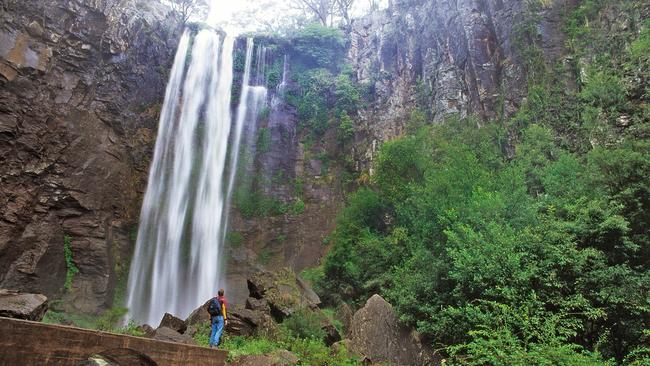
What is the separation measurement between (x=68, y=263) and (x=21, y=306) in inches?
447

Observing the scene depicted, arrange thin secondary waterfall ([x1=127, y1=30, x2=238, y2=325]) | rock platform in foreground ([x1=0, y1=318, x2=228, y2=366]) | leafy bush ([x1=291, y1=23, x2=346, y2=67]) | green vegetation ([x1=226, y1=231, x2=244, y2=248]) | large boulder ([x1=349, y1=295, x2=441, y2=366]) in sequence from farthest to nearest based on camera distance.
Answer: leafy bush ([x1=291, y1=23, x2=346, y2=67]) < green vegetation ([x1=226, y1=231, x2=244, y2=248]) < thin secondary waterfall ([x1=127, y1=30, x2=238, y2=325]) < large boulder ([x1=349, y1=295, x2=441, y2=366]) < rock platform in foreground ([x1=0, y1=318, x2=228, y2=366])

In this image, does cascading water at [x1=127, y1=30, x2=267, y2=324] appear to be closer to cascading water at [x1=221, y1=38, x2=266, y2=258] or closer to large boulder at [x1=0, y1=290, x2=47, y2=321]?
cascading water at [x1=221, y1=38, x2=266, y2=258]

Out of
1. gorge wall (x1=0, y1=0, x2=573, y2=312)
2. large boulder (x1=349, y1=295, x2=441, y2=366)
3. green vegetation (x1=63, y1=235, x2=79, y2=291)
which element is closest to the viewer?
large boulder (x1=349, y1=295, x2=441, y2=366)

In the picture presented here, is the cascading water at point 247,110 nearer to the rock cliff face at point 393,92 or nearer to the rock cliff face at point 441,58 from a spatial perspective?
the rock cliff face at point 393,92

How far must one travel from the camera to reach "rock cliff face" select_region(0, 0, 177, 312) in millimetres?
16047

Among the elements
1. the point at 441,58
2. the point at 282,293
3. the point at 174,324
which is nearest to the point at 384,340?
the point at 282,293

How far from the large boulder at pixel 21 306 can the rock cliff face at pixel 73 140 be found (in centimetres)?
978

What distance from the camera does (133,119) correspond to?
20.6m

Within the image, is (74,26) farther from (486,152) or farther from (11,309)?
(486,152)

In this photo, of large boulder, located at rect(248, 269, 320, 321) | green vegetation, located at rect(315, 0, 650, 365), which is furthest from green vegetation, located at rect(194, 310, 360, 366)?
green vegetation, located at rect(315, 0, 650, 365)

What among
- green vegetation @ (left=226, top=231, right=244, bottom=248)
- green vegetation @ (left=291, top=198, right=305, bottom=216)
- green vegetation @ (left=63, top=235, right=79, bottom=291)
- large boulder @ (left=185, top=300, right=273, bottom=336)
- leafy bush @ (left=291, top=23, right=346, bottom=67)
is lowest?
large boulder @ (left=185, top=300, right=273, bottom=336)

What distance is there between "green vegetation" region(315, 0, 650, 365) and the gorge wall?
1.99 metres

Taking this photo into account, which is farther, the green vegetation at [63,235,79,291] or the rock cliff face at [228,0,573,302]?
the rock cliff face at [228,0,573,302]

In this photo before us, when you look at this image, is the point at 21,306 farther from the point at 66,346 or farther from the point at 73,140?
the point at 73,140
